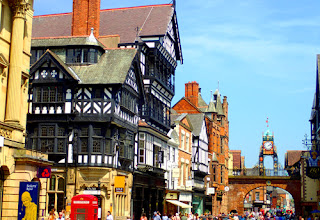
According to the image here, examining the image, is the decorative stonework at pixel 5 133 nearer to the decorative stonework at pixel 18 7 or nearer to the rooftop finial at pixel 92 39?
the decorative stonework at pixel 18 7

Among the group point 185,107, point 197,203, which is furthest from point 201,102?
point 197,203

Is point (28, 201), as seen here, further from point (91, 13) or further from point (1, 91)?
point (91, 13)

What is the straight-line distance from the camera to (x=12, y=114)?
68.0 ft

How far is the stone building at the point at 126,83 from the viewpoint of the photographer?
105 feet

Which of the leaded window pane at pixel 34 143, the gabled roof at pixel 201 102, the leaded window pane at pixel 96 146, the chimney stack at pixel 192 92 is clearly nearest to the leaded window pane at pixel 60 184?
the leaded window pane at pixel 34 143

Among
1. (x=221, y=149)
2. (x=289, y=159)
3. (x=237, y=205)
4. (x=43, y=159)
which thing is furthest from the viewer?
(x=289, y=159)

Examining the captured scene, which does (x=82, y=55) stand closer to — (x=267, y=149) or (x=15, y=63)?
(x=15, y=63)

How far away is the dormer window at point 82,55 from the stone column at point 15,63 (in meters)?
12.4

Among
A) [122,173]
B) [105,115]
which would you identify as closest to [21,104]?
[105,115]

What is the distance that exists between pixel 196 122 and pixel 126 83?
24.3 m

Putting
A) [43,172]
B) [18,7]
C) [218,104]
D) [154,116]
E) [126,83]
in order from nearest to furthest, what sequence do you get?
[18,7], [43,172], [126,83], [154,116], [218,104]

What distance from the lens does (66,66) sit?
3316 cm

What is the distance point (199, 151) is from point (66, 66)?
25908 mm

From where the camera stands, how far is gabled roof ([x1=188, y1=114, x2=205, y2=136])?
5556 centimetres
